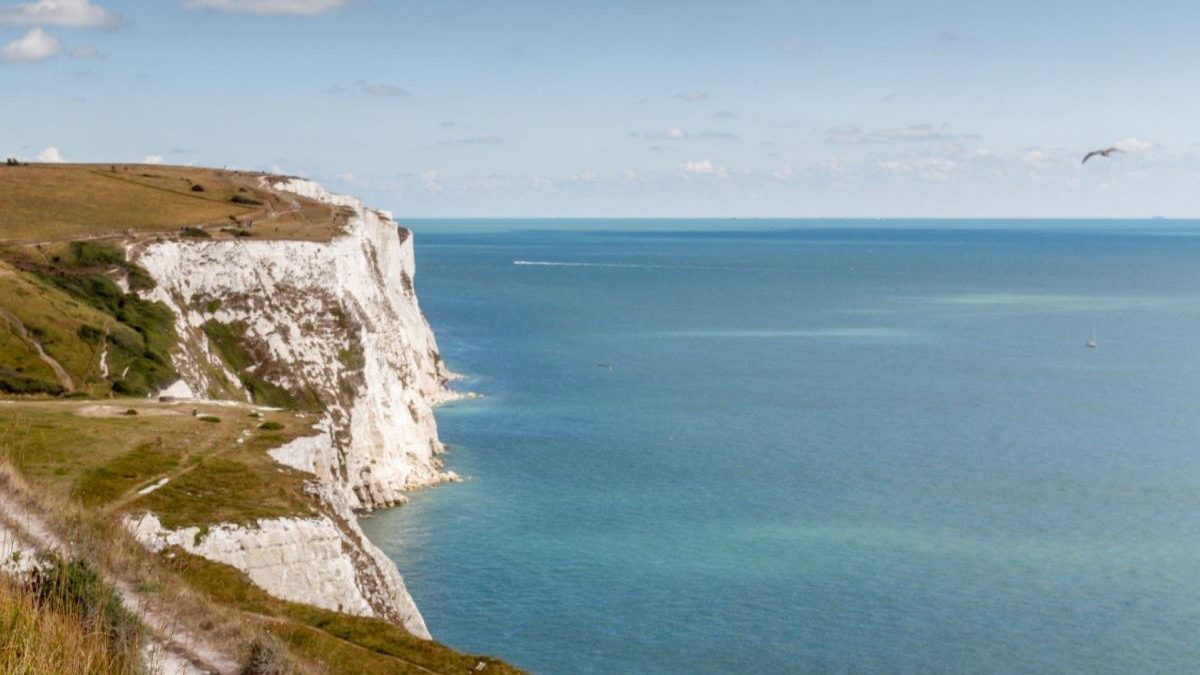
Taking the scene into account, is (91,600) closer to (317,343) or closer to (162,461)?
(162,461)

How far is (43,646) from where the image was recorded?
13.6m

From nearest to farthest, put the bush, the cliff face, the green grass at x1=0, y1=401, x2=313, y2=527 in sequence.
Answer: the bush → the green grass at x1=0, y1=401, x2=313, y2=527 → the cliff face

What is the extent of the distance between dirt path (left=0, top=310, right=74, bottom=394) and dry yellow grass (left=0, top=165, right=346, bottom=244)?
20.8 meters

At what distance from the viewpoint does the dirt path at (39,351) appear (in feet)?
191

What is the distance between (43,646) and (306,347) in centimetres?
6343

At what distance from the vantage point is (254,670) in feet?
68.4

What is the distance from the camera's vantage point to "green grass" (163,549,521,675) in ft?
91.3

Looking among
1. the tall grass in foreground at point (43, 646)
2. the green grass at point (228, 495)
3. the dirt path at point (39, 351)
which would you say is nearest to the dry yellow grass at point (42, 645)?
the tall grass in foreground at point (43, 646)

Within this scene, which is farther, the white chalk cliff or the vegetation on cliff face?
the white chalk cliff

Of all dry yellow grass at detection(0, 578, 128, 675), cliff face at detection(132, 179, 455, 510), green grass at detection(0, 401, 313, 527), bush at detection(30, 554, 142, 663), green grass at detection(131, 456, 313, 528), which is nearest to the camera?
dry yellow grass at detection(0, 578, 128, 675)

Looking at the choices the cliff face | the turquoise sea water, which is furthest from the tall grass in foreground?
the cliff face

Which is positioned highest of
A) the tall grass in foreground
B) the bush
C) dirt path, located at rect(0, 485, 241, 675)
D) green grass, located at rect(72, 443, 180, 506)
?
the tall grass in foreground

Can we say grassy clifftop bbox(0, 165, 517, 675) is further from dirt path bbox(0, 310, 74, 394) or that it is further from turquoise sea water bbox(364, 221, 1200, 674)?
turquoise sea water bbox(364, 221, 1200, 674)

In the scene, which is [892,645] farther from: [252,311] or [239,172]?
[239,172]
